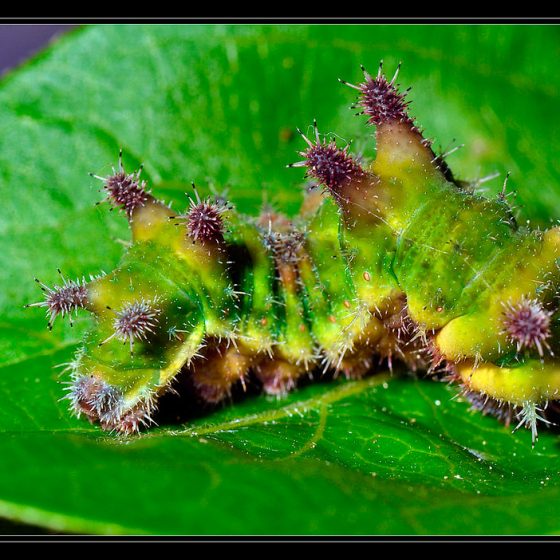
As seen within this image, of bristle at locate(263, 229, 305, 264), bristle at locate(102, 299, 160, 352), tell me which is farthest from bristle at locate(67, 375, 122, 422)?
bristle at locate(263, 229, 305, 264)

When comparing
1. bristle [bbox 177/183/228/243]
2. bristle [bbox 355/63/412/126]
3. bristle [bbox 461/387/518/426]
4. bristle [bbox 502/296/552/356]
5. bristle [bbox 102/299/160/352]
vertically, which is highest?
bristle [bbox 355/63/412/126]

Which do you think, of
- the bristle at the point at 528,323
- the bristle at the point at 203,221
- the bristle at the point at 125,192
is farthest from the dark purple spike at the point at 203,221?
the bristle at the point at 528,323

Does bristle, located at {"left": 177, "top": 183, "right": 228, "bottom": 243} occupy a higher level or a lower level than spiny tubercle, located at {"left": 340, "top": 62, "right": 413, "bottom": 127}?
lower

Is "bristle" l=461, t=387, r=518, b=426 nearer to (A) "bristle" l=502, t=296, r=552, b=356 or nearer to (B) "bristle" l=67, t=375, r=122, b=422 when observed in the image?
(A) "bristle" l=502, t=296, r=552, b=356

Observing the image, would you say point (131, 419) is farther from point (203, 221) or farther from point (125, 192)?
point (125, 192)

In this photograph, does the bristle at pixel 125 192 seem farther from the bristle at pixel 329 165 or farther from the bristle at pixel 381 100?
the bristle at pixel 381 100

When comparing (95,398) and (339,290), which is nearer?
(95,398)

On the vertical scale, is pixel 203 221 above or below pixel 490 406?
above

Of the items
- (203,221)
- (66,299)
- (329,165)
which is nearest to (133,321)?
(66,299)
